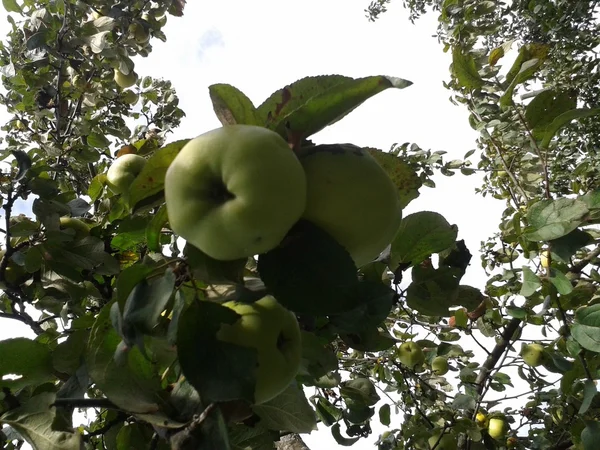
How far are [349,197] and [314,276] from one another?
0.15 metres

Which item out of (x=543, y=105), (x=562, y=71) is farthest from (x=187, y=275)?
(x=562, y=71)

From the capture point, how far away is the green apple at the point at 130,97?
10.9ft

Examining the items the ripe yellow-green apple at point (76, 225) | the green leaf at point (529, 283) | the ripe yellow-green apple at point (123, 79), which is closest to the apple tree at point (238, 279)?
the ripe yellow-green apple at point (76, 225)

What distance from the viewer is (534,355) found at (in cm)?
208

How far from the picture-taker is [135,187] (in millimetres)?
916

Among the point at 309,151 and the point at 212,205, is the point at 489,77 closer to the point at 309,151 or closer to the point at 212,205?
the point at 309,151

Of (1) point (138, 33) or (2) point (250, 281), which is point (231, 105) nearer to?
(2) point (250, 281)

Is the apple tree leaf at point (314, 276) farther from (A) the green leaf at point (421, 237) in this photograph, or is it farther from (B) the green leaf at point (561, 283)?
(B) the green leaf at point (561, 283)

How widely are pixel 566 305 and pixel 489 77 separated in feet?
3.14

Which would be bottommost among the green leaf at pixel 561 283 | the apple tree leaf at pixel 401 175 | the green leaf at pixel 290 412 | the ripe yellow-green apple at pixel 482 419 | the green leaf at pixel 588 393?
the ripe yellow-green apple at pixel 482 419

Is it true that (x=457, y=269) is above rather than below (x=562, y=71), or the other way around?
below

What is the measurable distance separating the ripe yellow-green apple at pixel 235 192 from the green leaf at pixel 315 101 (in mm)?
99

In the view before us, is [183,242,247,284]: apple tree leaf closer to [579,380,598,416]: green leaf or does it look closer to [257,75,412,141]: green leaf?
[257,75,412,141]: green leaf

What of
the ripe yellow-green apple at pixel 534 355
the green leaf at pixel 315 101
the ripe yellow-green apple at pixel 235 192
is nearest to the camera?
the ripe yellow-green apple at pixel 235 192
